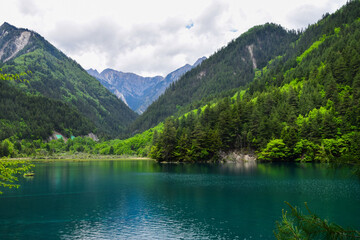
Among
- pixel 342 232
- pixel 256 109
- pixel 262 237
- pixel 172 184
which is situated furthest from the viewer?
pixel 256 109

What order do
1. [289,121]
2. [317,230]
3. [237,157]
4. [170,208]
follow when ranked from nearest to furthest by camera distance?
1. [317,230]
2. [170,208]
3. [289,121]
4. [237,157]

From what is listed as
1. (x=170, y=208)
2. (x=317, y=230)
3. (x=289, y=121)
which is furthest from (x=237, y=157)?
(x=317, y=230)

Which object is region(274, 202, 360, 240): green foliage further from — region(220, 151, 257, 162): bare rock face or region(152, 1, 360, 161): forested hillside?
region(220, 151, 257, 162): bare rock face

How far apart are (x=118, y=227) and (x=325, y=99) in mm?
119698

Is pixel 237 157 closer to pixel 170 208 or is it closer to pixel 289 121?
pixel 289 121

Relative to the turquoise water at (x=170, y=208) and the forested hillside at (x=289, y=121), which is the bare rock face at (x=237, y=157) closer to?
the forested hillside at (x=289, y=121)

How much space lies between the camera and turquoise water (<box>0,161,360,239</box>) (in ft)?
112

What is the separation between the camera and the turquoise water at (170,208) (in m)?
34.3

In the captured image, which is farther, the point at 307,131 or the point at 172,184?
the point at 307,131

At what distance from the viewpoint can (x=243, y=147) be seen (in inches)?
5630

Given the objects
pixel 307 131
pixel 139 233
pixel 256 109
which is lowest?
pixel 139 233

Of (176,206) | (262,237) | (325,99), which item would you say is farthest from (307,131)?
(262,237)

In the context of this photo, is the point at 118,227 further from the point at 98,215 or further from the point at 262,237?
the point at 262,237

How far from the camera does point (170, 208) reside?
45.8 metres
